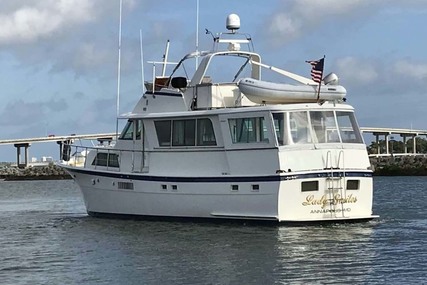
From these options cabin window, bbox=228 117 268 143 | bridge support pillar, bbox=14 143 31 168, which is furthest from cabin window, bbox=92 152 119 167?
bridge support pillar, bbox=14 143 31 168

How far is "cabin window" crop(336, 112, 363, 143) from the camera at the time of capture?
2489cm

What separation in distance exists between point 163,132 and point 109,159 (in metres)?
2.60

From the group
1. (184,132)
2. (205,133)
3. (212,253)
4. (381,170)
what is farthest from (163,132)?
(381,170)

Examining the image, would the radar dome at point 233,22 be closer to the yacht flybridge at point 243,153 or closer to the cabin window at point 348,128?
the yacht flybridge at point 243,153

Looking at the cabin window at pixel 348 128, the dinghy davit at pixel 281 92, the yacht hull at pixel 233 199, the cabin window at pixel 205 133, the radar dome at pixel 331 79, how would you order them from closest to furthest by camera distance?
1. the yacht hull at pixel 233 199
2. the dinghy davit at pixel 281 92
3. the cabin window at pixel 348 128
4. the cabin window at pixel 205 133
5. the radar dome at pixel 331 79

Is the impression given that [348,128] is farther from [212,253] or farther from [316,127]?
[212,253]

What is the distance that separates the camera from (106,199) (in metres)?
28.3

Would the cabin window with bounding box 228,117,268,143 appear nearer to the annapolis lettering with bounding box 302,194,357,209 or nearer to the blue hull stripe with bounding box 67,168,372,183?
the blue hull stripe with bounding box 67,168,372,183

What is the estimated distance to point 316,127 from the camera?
80.2ft

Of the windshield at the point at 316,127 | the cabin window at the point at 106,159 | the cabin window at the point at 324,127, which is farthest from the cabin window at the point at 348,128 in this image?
the cabin window at the point at 106,159

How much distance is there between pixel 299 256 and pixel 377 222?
6.52 metres

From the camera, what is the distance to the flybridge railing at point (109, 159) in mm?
27062

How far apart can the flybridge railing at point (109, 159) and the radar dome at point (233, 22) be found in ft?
14.6

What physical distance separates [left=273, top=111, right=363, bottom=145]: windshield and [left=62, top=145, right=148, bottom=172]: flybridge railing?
4.69 m
